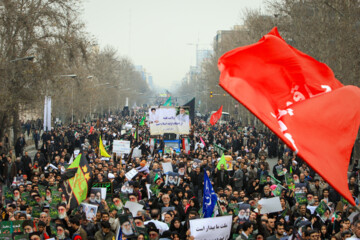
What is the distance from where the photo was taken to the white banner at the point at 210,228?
8375 millimetres

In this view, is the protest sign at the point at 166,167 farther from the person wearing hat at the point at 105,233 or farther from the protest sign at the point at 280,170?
the person wearing hat at the point at 105,233

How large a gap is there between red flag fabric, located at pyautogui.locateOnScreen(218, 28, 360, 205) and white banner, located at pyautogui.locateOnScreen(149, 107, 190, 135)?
708 inches

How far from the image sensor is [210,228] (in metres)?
8.57

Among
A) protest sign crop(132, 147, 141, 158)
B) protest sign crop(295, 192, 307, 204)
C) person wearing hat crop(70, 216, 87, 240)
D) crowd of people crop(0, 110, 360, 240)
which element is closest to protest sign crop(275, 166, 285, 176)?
crowd of people crop(0, 110, 360, 240)

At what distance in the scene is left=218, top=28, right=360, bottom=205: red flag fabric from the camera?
273 inches

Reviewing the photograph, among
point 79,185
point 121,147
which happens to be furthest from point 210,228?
point 121,147

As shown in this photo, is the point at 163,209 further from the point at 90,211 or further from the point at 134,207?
the point at 90,211

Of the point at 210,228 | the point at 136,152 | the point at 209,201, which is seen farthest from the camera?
the point at 136,152

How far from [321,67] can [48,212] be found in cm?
550

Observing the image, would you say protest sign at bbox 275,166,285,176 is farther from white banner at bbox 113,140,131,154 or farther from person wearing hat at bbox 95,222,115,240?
person wearing hat at bbox 95,222,115,240

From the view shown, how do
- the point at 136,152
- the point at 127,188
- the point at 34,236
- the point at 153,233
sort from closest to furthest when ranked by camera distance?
1. the point at 34,236
2. the point at 153,233
3. the point at 127,188
4. the point at 136,152

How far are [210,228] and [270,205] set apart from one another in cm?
275

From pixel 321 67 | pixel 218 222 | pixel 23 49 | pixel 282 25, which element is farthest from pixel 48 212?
pixel 282 25

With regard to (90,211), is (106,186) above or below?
above
